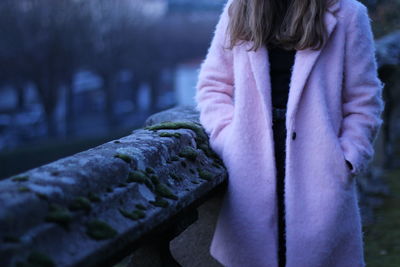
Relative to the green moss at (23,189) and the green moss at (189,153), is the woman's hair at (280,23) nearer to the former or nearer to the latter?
the green moss at (189,153)

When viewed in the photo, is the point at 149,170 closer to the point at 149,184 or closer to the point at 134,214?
the point at 149,184

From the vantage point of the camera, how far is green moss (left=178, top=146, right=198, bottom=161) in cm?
Answer: 224

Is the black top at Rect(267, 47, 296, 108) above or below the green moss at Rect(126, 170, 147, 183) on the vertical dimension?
above

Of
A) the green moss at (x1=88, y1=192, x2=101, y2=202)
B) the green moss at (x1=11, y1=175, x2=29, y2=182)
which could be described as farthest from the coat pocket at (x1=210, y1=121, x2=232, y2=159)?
the green moss at (x1=11, y1=175, x2=29, y2=182)

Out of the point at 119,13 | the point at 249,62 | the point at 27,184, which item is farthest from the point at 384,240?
the point at 119,13

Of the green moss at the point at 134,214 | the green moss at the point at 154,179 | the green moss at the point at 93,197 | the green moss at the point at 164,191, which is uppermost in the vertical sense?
the green moss at the point at 93,197

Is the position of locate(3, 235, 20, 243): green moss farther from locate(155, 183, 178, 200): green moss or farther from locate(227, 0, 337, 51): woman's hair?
locate(227, 0, 337, 51): woman's hair

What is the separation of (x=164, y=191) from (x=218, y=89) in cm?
79

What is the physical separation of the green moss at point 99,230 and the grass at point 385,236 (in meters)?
2.59

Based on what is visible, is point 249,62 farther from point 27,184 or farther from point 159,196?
point 27,184

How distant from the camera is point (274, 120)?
2375 mm

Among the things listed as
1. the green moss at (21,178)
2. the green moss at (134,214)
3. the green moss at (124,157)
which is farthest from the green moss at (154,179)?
the green moss at (21,178)

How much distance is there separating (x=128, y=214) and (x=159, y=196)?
0.23 m

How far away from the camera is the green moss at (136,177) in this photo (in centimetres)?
177
